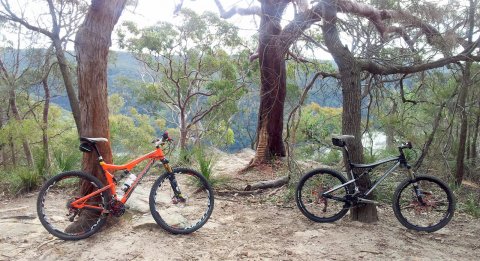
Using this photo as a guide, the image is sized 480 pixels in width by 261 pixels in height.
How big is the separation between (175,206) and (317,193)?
1.61 meters

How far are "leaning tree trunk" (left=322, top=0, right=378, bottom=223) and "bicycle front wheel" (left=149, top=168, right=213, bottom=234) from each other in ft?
5.56

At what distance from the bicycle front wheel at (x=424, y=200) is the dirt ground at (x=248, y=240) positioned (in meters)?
0.12

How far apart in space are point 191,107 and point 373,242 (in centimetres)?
1679

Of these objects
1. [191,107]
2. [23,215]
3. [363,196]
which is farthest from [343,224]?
[191,107]

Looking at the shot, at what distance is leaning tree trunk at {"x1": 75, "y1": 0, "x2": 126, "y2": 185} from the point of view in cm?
408

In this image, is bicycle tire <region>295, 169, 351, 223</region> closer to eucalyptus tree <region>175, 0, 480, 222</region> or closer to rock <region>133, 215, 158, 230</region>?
eucalyptus tree <region>175, 0, 480, 222</region>

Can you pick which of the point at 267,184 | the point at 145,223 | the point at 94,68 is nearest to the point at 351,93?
the point at 267,184

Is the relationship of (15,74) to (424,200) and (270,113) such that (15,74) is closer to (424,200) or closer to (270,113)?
(270,113)

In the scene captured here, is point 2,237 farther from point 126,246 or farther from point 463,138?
point 463,138

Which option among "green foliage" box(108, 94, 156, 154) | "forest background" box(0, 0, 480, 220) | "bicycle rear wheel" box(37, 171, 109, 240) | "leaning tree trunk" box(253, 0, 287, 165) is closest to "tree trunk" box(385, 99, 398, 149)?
"forest background" box(0, 0, 480, 220)

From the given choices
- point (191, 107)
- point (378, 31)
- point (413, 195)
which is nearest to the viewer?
point (413, 195)

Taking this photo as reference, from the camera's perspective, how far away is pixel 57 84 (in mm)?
14250

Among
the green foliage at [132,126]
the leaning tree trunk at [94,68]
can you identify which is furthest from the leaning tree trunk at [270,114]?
the green foliage at [132,126]

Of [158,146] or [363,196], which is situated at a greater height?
[158,146]
